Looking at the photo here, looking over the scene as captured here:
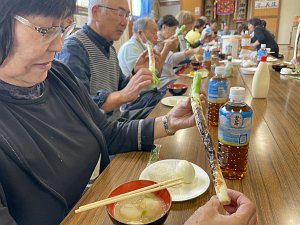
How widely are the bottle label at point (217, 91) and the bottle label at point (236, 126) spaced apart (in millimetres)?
355

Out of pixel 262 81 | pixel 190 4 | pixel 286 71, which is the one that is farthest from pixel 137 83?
pixel 190 4

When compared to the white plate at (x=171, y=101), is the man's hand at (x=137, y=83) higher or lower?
higher

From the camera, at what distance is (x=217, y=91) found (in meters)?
0.99

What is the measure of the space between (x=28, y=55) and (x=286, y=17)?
29.8 feet

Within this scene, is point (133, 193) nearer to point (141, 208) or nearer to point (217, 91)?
point (141, 208)

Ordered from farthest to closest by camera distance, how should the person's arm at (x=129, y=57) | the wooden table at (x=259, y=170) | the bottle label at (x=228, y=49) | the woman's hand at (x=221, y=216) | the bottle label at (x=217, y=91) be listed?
1. the bottle label at (x=228, y=49)
2. the person's arm at (x=129, y=57)
3. the bottle label at (x=217, y=91)
4. the wooden table at (x=259, y=170)
5. the woman's hand at (x=221, y=216)

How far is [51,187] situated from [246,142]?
52cm

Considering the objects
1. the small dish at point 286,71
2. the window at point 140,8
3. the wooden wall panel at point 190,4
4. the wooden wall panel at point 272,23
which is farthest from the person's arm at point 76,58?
the wooden wall panel at point 272,23

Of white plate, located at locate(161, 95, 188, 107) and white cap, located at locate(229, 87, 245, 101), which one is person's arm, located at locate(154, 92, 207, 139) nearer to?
white cap, located at locate(229, 87, 245, 101)

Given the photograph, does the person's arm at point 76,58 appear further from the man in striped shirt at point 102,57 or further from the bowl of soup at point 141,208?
the bowl of soup at point 141,208

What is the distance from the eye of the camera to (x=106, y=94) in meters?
1.41

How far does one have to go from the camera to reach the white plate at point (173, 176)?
589 mm

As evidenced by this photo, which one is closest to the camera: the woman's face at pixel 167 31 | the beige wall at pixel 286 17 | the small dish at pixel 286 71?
the small dish at pixel 286 71

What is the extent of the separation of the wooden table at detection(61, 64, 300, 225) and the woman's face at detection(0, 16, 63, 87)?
0.33m
